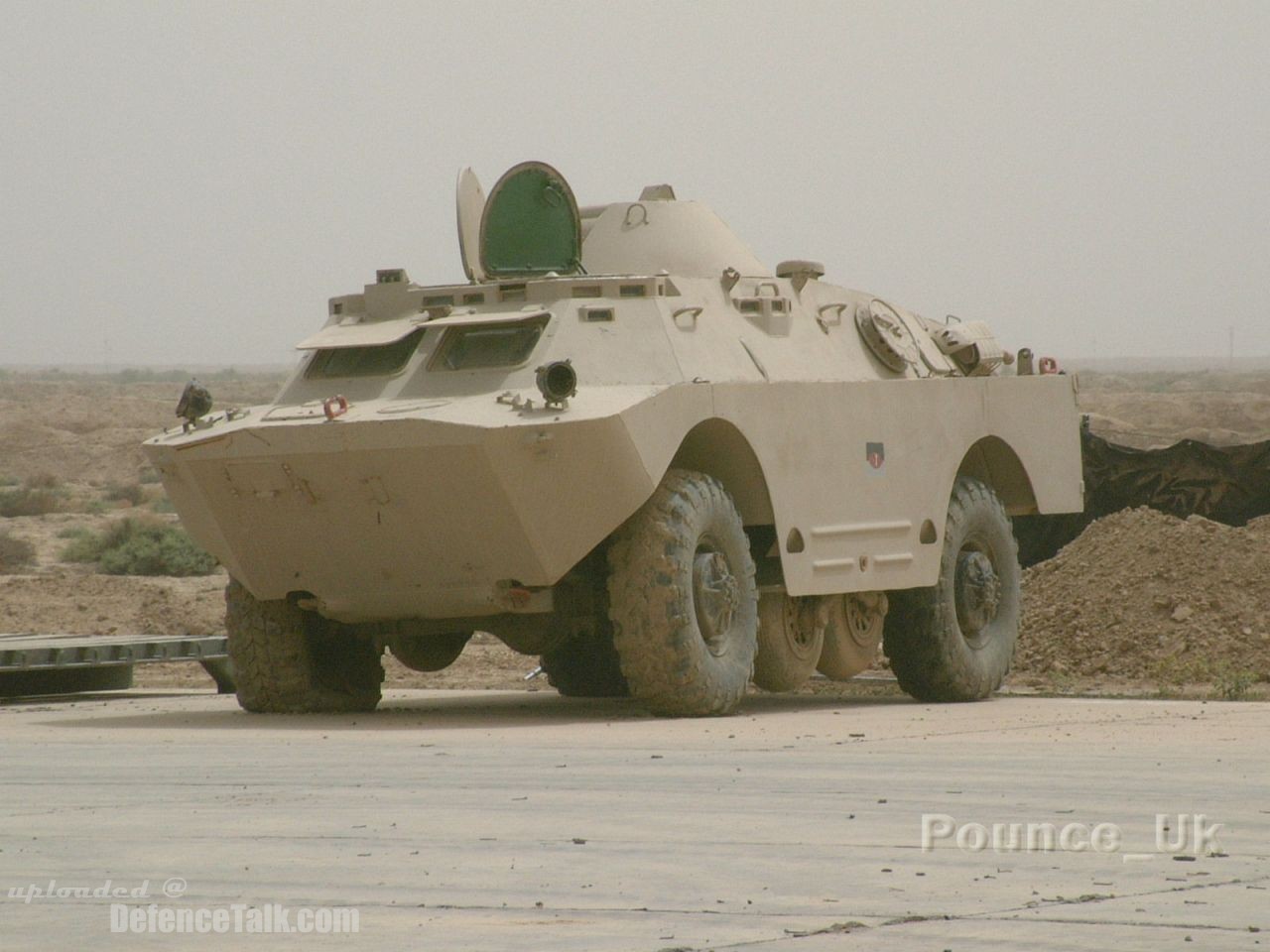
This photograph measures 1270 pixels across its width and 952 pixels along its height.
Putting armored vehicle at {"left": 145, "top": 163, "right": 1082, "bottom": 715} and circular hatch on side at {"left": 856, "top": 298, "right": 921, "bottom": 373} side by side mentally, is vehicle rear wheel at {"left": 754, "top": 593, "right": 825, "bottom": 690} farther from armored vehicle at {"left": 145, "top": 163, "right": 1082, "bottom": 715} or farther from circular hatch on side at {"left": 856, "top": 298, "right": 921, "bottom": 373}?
circular hatch on side at {"left": 856, "top": 298, "right": 921, "bottom": 373}

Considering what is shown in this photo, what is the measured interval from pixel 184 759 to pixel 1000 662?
6287 millimetres

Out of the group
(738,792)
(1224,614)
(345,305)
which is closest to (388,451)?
(345,305)

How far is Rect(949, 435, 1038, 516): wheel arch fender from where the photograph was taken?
49.9 ft

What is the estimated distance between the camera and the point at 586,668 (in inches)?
611

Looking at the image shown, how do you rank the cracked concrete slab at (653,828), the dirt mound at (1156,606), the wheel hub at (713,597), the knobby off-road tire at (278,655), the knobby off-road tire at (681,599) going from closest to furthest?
the cracked concrete slab at (653,828) < the knobby off-road tire at (681,599) < the wheel hub at (713,597) < the knobby off-road tire at (278,655) < the dirt mound at (1156,606)

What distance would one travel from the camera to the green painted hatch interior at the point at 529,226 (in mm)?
13242

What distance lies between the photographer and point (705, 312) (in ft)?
41.8

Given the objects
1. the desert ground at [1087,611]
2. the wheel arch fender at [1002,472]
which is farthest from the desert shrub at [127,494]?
the wheel arch fender at [1002,472]

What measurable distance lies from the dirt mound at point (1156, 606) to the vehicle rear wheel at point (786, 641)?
3199 mm

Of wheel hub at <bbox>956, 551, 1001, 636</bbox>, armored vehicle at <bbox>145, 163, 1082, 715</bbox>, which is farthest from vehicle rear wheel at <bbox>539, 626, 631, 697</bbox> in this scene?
wheel hub at <bbox>956, 551, 1001, 636</bbox>

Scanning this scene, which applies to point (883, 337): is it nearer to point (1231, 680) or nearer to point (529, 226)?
point (529, 226)

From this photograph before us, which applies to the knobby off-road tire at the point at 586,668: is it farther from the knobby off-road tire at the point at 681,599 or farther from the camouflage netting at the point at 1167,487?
the camouflage netting at the point at 1167,487

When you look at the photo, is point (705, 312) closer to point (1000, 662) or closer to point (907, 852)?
point (1000, 662)

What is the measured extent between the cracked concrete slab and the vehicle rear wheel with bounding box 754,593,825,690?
4.54 feet
